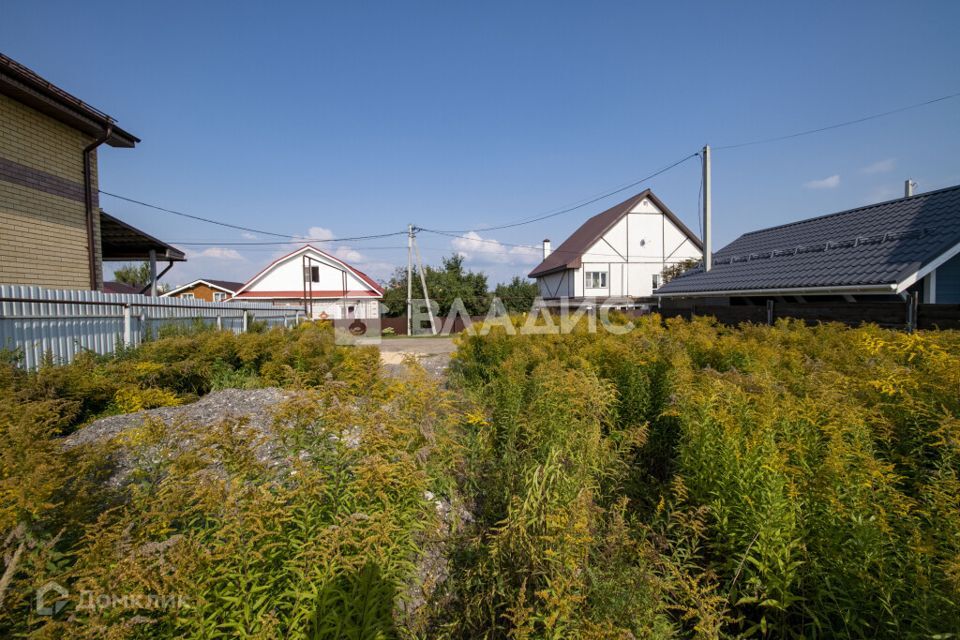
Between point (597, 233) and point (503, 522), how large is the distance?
23643 mm

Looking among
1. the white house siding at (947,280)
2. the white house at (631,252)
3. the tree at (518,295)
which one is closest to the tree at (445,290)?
the tree at (518,295)

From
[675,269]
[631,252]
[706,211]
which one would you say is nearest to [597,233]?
[631,252]

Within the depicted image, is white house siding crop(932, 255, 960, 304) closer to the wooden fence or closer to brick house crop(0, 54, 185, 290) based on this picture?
the wooden fence

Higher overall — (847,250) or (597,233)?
(597,233)

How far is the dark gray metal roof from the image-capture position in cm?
748

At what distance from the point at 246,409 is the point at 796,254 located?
12.5m

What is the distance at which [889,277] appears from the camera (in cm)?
720

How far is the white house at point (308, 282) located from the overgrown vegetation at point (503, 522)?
27.9 metres

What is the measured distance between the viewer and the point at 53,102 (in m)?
7.52

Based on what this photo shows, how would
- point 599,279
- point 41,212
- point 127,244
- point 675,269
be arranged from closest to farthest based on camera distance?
point 41,212
point 127,244
point 675,269
point 599,279

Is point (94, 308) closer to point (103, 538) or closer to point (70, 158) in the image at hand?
point (70, 158)

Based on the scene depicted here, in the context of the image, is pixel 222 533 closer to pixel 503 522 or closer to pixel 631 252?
pixel 503 522

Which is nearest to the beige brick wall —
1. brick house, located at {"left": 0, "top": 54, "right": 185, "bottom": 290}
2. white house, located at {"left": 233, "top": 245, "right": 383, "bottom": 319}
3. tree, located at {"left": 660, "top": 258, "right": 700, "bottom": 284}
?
brick house, located at {"left": 0, "top": 54, "right": 185, "bottom": 290}

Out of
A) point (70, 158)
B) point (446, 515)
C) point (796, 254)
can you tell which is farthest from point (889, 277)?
point (70, 158)
